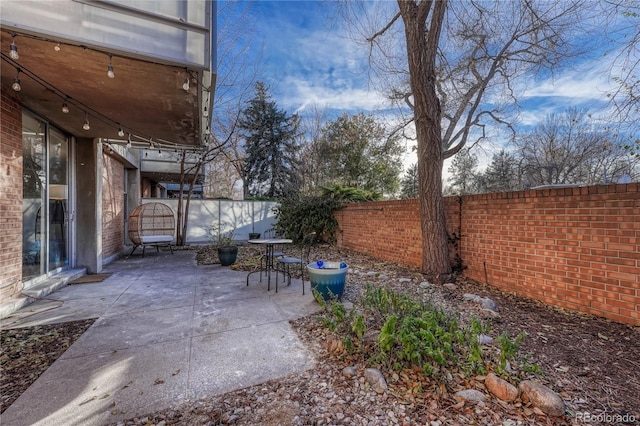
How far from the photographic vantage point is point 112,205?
704 centimetres

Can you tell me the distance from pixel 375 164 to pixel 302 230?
638 centimetres

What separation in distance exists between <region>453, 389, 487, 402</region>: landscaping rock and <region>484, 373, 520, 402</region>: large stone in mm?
93

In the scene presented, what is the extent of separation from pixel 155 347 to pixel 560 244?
429cm

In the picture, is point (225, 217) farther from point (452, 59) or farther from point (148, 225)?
point (452, 59)

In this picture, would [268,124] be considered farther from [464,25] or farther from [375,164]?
[464,25]

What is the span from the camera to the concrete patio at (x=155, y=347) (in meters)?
1.70

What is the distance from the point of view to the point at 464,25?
18.4 ft

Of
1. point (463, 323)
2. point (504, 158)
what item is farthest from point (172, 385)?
point (504, 158)

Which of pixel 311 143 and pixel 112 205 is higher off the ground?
pixel 311 143

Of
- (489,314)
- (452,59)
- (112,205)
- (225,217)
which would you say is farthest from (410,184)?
(112,205)

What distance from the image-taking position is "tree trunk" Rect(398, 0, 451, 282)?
13.8 ft

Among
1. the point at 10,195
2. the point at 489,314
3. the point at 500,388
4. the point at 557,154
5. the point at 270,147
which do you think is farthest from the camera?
the point at 270,147

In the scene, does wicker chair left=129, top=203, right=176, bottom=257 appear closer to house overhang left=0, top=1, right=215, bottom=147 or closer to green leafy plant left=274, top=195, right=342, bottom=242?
house overhang left=0, top=1, right=215, bottom=147

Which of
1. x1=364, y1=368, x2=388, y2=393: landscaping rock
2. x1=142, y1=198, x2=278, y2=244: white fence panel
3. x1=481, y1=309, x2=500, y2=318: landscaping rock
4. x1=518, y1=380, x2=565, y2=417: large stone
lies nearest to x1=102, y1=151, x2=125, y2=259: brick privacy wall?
x1=142, y1=198, x2=278, y2=244: white fence panel
